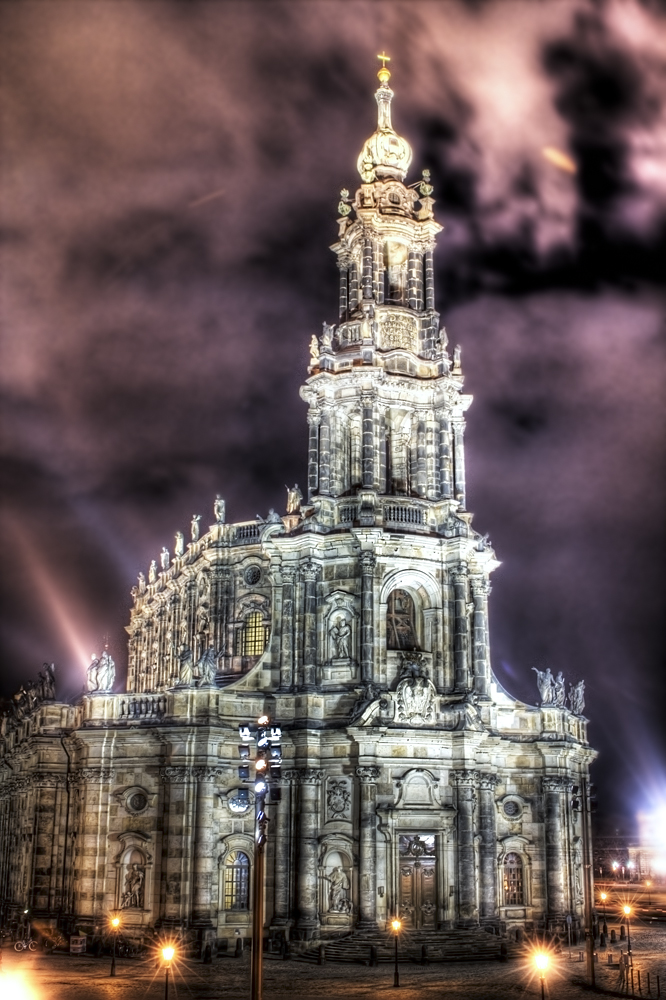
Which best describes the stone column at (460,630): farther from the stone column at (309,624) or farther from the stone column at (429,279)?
the stone column at (429,279)

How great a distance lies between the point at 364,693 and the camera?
5125 centimetres

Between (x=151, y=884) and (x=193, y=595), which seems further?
(x=193, y=595)

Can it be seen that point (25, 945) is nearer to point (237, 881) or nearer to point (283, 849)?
point (237, 881)

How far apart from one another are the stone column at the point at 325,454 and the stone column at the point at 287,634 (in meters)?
4.63

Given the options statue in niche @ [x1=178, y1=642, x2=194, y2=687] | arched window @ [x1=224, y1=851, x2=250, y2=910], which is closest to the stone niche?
statue in niche @ [x1=178, y1=642, x2=194, y2=687]

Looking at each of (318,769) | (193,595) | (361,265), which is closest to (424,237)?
(361,265)

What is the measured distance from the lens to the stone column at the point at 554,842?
173ft

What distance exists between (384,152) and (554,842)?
1500 inches

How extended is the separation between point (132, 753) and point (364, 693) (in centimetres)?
1088

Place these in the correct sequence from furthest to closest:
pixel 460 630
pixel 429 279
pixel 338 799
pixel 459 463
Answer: pixel 429 279 < pixel 459 463 < pixel 460 630 < pixel 338 799

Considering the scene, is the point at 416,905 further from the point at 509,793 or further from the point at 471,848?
the point at 509,793

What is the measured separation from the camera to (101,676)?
173 feet

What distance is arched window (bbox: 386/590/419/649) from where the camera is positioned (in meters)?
54.3

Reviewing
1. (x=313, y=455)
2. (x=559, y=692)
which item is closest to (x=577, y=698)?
(x=559, y=692)
